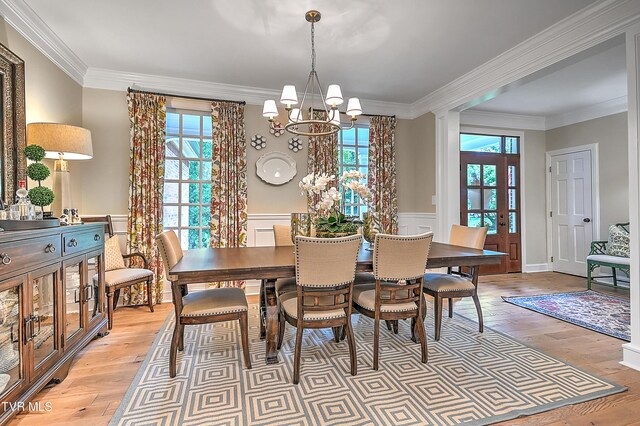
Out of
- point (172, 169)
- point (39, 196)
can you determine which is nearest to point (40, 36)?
point (39, 196)

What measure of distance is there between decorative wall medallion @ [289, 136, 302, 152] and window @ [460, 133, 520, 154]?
272 cm

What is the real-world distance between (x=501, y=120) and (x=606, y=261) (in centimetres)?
256

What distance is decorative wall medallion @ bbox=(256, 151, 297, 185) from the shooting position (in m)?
4.35

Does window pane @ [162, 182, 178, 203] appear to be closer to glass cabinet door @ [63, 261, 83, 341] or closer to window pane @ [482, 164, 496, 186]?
glass cabinet door @ [63, 261, 83, 341]

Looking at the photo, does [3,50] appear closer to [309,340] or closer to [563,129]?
[309,340]

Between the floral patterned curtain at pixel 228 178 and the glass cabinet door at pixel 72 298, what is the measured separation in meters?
1.71

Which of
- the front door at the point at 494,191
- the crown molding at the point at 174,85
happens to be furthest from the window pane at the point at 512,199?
the crown molding at the point at 174,85

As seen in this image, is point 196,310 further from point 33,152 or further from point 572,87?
point 572,87

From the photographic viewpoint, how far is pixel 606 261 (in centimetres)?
425

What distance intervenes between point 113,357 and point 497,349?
9.68 ft

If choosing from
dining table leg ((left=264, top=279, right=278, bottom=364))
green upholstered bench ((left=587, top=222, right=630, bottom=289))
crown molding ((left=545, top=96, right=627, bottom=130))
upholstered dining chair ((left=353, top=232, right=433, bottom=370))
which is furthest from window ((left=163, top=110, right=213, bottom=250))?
crown molding ((left=545, top=96, right=627, bottom=130))

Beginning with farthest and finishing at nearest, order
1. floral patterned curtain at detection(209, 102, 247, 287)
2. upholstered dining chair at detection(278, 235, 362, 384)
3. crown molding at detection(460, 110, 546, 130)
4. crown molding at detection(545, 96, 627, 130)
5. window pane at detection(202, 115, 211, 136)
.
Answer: crown molding at detection(460, 110, 546, 130)
crown molding at detection(545, 96, 627, 130)
window pane at detection(202, 115, 211, 136)
floral patterned curtain at detection(209, 102, 247, 287)
upholstered dining chair at detection(278, 235, 362, 384)

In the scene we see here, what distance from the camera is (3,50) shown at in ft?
7.72

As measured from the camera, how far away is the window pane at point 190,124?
427 cm
